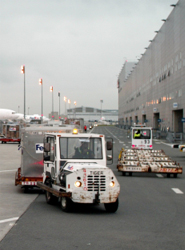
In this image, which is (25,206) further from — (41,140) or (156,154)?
(156,154)

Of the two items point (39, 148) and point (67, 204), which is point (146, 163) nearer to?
point (39, 148)

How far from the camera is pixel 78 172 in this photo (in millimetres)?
11352

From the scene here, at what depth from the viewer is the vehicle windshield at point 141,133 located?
3719cm

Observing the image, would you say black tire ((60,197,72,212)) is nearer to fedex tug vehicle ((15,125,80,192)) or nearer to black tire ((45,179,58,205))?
black tire ((45,179,58,205))

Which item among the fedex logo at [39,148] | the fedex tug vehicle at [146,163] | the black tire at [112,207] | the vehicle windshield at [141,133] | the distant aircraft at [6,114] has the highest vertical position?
the distant aircraft at [6,114]

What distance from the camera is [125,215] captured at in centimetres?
1193

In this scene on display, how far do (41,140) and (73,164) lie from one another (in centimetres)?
474

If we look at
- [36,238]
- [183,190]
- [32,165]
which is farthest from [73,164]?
[183,190]

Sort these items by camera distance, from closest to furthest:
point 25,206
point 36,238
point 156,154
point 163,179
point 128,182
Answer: point 36,238 → point 25,206 → point 128,182 → point 163,179 → point 156,154

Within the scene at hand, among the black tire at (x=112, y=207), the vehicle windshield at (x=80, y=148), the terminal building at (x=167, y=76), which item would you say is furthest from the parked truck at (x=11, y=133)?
the black tire at (x=112, y=207)

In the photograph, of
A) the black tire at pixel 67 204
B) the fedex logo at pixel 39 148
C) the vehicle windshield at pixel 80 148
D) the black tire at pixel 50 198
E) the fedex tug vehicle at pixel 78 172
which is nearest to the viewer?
the fedex tug vehicle at pixel 78 172

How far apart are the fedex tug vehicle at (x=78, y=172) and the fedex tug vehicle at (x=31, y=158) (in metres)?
2.30

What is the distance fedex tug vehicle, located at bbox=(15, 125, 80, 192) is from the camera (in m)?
16.2

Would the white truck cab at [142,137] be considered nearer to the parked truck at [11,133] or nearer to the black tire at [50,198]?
the parked truck at [11,133]
